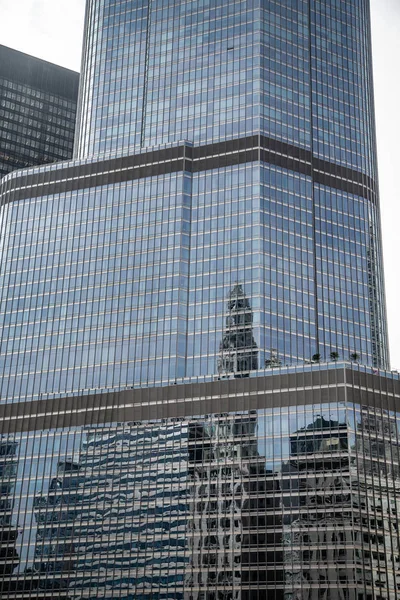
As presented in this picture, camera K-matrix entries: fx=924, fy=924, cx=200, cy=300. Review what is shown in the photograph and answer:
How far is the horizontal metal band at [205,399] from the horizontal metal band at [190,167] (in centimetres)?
4550

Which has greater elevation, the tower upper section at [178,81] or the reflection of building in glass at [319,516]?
the tower upper section at [178,81]

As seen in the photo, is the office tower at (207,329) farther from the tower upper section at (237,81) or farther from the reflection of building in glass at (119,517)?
the tower upper section at (237,81)

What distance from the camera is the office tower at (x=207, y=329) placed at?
14375 cm

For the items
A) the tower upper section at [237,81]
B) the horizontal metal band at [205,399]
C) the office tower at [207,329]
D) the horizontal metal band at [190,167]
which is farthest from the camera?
the tower upper section at [237,81]

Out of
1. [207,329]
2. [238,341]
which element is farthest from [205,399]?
[207,329]

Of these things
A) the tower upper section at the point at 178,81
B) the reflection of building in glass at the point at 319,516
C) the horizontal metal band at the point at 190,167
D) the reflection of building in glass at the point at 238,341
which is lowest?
the reflection of building in glass at the point at 319,516

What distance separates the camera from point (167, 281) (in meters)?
171

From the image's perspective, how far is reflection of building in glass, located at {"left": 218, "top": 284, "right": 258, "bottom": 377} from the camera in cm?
15888

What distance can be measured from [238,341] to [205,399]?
12009 millimetres

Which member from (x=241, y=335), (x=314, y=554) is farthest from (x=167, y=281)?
(x=314, y=554)

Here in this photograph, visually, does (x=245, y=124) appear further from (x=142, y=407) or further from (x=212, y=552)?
(x=212, y=552)

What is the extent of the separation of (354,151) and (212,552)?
290 ft

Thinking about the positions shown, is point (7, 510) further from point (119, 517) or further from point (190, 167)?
point (190, 167)

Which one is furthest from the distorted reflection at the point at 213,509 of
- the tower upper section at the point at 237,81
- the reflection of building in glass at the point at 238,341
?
the tower upper section at the point at 237,81
